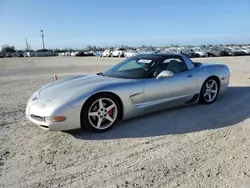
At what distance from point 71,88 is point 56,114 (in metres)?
0.66

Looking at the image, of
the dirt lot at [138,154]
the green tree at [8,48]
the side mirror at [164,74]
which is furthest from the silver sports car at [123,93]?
the green tree at [8,48]

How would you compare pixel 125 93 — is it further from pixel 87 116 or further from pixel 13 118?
pixel 13 118

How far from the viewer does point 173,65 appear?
5191 mm

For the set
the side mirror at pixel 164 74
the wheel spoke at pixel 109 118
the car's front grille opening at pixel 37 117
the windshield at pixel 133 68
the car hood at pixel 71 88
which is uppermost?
the windshield at pixel 133 68

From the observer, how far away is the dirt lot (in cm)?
269

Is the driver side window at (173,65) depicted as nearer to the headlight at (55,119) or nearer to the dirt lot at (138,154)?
the dirt lot at (138,154)

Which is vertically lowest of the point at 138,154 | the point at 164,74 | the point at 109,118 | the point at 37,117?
the point at 138,154

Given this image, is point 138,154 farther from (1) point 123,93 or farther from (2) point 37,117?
(2) point 37,117

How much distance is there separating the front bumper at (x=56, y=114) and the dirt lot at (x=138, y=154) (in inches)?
8.4

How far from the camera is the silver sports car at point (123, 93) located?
3.79 m

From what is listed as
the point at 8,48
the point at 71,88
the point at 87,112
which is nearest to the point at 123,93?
the point at 87,112

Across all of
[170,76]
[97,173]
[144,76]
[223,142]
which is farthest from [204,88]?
[97,173]

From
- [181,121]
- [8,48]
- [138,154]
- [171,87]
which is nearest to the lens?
[138,154]

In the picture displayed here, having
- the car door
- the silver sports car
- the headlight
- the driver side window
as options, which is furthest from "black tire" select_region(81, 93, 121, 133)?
the driver side window
